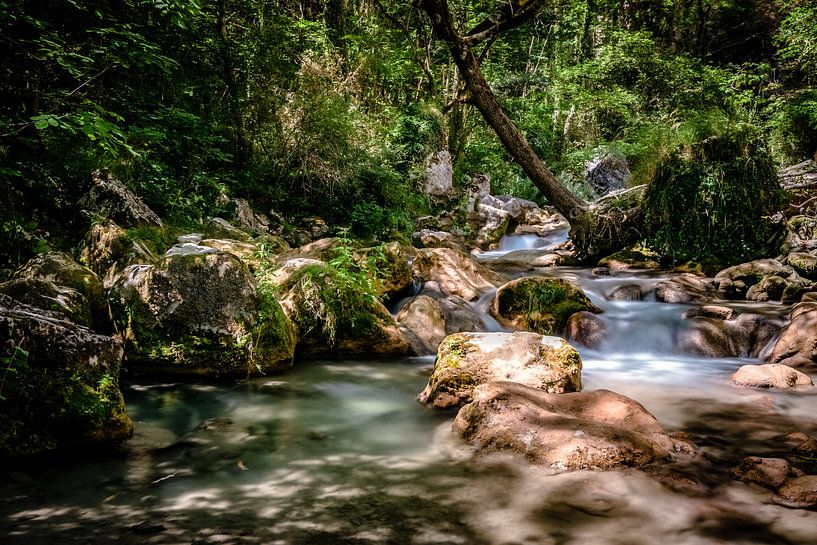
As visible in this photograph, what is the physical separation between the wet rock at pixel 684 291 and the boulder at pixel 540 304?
1.21m

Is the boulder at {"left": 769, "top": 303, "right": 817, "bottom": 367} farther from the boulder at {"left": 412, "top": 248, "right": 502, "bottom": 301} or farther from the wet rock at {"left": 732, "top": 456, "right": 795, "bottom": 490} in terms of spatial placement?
the boulder at {"left": 412, "top": 248, "right": 502, "bottom": 301}

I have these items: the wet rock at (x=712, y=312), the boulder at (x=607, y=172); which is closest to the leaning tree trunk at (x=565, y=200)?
the wet rock at (x=712, y=312)

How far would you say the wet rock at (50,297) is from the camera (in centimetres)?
396

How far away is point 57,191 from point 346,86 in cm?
784

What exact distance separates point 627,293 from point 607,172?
12.5 meters

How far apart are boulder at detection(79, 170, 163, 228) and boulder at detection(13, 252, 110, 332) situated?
1.92 meters

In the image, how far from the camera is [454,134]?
15789 millimetres

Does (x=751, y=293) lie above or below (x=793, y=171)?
below

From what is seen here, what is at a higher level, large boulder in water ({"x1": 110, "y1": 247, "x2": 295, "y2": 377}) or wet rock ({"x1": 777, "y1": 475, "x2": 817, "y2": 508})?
large boulder in water ({"x1": 110, "y1": 247, "x2": 295, "y2": 377})

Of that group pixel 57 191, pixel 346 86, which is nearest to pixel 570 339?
pixel 57 191

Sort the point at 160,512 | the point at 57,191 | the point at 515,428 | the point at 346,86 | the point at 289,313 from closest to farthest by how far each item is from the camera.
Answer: the point at 160,512 < the point at 515,428 < the point at 289,313 < the point at 57,191 < the point at 346,86

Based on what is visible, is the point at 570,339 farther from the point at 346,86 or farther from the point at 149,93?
the point at 346,86

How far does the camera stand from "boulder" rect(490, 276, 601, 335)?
7.02m

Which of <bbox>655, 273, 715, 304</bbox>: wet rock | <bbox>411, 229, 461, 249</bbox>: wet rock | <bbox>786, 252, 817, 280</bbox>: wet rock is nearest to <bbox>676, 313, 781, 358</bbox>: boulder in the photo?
<bbox>655, 273, 715, 304</bbox>: wet rock
